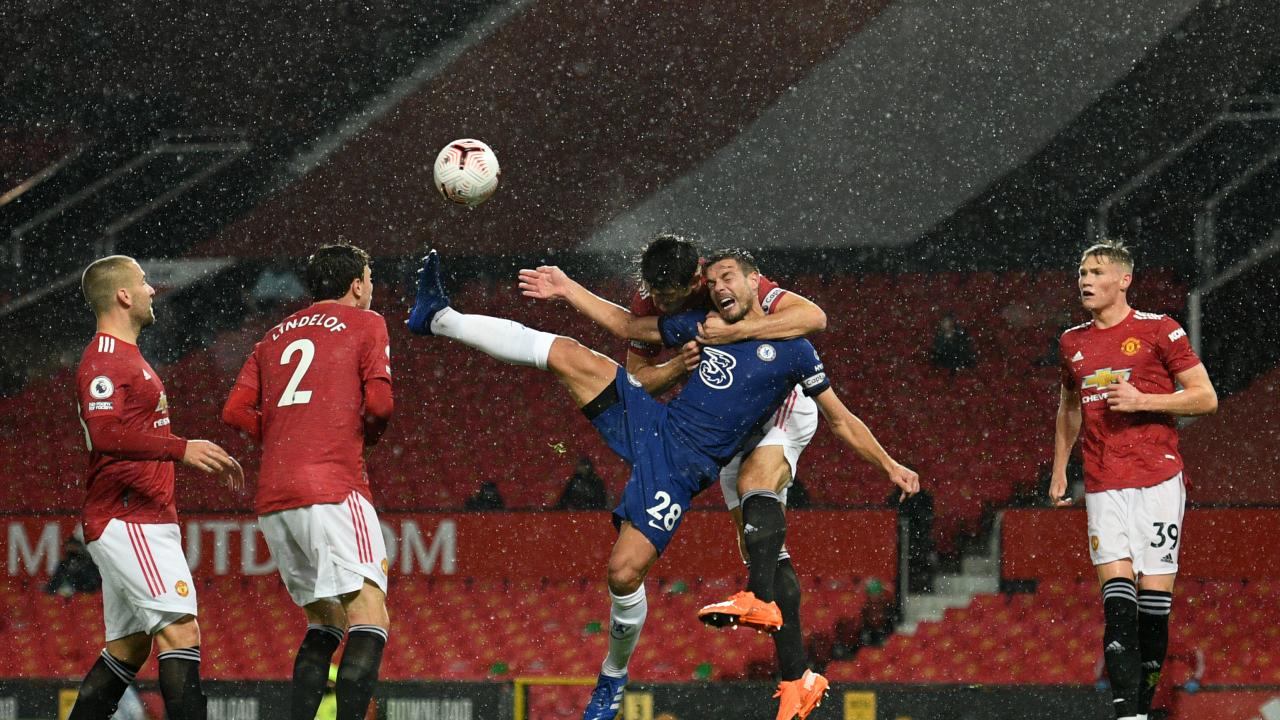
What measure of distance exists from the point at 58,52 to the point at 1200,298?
12.4 metres

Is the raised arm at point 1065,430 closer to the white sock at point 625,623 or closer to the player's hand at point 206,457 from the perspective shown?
the white sock at point 625,623

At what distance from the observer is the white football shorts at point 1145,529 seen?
16.8 ft

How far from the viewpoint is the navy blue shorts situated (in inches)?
192

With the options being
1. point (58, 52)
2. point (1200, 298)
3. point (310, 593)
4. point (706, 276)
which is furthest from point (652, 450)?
point (58, 52)

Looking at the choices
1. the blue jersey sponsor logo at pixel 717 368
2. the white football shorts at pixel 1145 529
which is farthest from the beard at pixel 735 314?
the white football shorts at pixel 1145 529

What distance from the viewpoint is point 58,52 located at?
15398 millimetres

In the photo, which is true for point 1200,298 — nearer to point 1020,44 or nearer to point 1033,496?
point 1033,496

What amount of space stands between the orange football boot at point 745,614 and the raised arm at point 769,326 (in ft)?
3.13

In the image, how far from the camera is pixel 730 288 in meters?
5.05

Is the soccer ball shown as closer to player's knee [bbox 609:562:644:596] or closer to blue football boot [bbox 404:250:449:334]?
blue football boot [bbox 404:250:449:334]

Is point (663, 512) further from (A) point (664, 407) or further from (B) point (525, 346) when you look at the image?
(B) point (525, 346)

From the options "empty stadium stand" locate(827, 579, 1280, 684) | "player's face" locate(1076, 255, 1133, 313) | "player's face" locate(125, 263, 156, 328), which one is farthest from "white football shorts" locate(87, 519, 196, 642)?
"empty stadium stand" locate(827, 579, 1280, 684)

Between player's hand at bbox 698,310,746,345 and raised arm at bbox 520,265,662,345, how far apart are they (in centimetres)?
22

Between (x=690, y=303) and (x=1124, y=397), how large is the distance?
1.65 m
